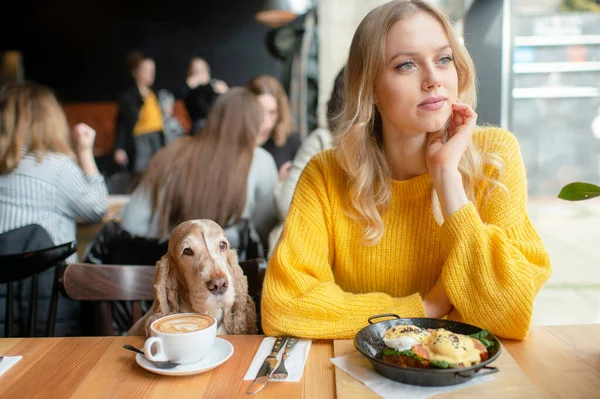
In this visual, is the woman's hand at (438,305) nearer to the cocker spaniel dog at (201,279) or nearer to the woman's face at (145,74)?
the cocker spaniel dog at (201,279)

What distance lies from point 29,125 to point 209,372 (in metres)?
2.36

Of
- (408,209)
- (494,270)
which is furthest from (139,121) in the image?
(494,270)

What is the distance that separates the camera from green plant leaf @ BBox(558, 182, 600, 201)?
1.02 metres

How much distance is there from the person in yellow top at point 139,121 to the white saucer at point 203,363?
3.22 metres

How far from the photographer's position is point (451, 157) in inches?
54.7

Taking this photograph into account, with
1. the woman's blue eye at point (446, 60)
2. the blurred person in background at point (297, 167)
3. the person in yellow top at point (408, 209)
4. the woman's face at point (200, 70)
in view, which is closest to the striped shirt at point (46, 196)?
the blurred person in background at point (297, 167)

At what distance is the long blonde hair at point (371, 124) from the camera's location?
146 centimetres

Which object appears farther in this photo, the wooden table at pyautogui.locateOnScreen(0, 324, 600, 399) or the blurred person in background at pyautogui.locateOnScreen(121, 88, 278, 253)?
the blurred person in background at pyautogui.locateOnScreen(121, 88, 278, 253)

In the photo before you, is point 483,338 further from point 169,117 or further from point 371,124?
point 169,117

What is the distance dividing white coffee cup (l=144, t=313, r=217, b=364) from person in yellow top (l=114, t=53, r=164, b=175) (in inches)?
128

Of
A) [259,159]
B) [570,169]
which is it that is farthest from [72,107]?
[570,169]

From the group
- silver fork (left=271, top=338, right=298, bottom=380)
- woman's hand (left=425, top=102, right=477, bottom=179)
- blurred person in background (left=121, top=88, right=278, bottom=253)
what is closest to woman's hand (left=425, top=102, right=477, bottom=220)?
woman's hand (left=425, top=102, right=477, bottom=179)

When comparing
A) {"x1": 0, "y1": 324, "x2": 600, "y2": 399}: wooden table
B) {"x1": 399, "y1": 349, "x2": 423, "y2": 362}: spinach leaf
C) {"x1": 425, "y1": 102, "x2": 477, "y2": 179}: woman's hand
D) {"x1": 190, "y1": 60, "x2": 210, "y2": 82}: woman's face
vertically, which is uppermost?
{"x1": 190, "y1": 60, "x2": 210, "y2": 82}: woman's face

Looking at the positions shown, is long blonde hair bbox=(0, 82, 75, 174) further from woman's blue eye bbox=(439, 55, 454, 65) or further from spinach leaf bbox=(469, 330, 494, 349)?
spinach leaf bbox=(469, 330, 494, 349)
